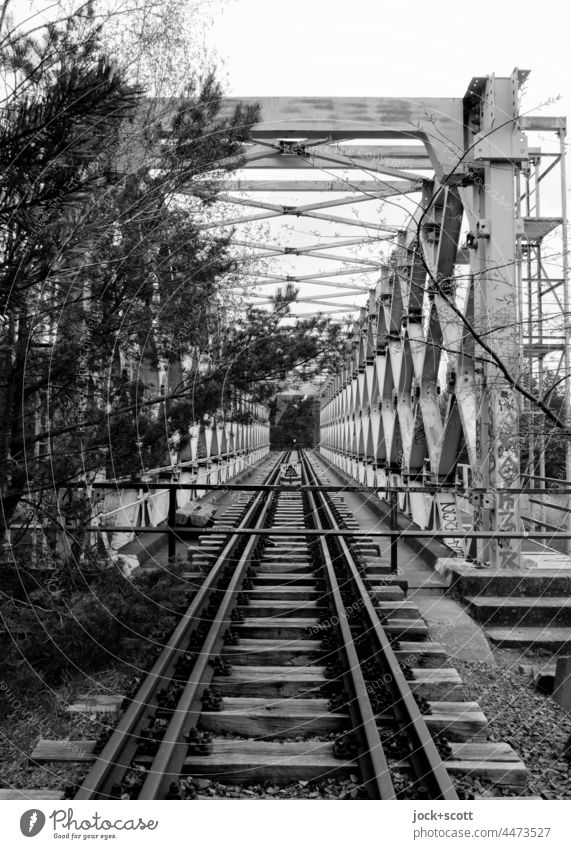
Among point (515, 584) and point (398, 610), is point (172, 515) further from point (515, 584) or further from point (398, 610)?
point (515, 584)

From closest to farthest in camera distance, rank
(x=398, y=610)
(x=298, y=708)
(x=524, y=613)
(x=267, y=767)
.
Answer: (x=267, y=767), (x=298, y=708), (x=398, y=610), (x=524, y=613)

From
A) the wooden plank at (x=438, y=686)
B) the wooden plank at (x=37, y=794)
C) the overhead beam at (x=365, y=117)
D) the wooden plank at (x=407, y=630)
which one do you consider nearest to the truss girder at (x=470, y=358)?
the overhead beam at (x=365, y=117)

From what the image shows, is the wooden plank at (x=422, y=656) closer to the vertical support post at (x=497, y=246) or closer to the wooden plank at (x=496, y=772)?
the wooden plank at (x=496, y=772)

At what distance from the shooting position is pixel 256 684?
11.4 feet

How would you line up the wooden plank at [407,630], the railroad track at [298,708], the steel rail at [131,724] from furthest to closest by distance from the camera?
1. the wooden plank at [407,630]
2. the railroad track at [298,708]
3. the steel rail at [131,724]

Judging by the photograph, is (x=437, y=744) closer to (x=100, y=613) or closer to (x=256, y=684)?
(x=256, y=684)

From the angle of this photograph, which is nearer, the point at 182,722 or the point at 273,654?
the point at 182,722

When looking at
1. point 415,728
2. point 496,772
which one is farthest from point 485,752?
point 415,728

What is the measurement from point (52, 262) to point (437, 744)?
299 cm

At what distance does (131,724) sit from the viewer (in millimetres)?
2785

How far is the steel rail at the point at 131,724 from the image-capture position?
93.0 inches

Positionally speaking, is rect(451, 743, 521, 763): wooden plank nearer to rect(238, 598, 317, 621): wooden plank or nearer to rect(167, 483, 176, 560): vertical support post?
rect(238, 598, 317, 621): wooden plank
